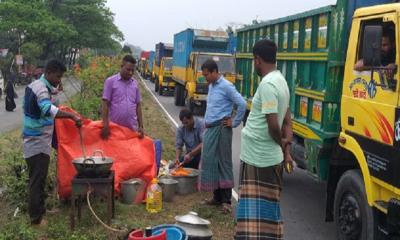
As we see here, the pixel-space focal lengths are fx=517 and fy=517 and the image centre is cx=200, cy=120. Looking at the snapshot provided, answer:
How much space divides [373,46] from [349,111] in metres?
0.98

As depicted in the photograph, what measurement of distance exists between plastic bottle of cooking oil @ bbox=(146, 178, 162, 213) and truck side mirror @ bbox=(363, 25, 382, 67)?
10.1 ft

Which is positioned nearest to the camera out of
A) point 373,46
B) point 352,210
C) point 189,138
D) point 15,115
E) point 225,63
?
point 373,46

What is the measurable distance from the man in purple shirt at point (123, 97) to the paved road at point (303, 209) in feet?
7.29

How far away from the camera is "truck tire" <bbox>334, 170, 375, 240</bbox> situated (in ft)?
15.1

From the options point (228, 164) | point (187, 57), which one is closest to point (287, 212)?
point (228, 164)

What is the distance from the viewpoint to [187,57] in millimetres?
21109

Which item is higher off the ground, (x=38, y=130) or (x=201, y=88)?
(x=38, y=130)

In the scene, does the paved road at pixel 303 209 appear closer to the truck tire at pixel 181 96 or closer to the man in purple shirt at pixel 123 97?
the man in purple shirt at pixel 123 97

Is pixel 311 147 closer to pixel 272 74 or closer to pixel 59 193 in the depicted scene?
pixel 272 74

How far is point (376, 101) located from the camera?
444 centimetres

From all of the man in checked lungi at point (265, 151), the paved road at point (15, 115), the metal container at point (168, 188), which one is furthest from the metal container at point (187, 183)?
the paved road at point (15, 115)

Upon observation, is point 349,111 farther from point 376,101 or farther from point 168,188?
point 168,188

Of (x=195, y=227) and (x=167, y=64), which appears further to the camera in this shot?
(x=167, y=64)

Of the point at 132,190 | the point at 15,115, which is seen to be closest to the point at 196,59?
the point at 15,115
